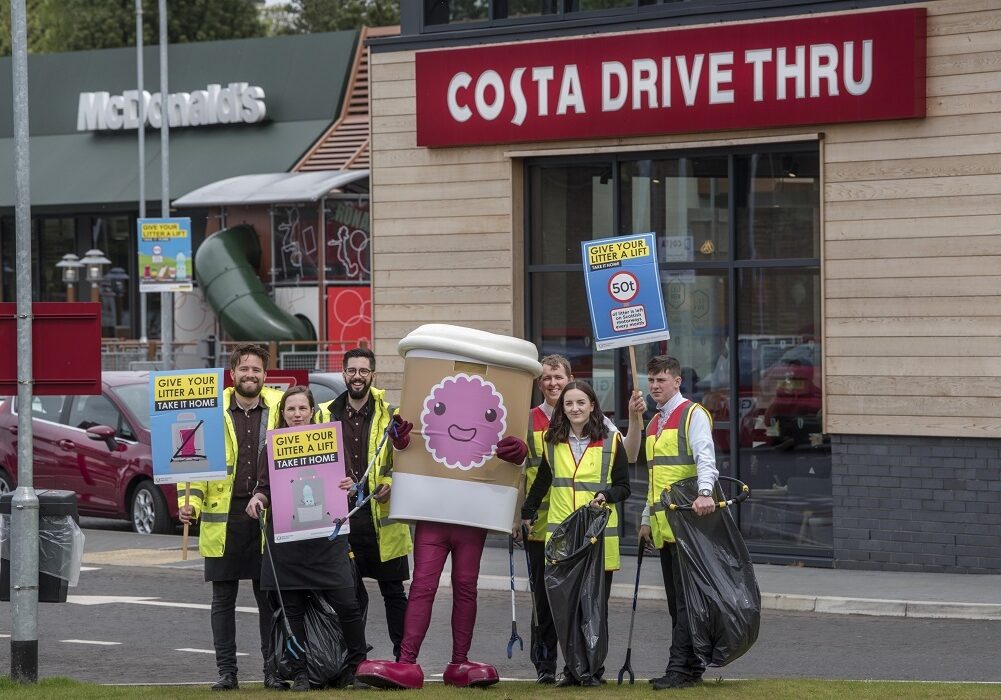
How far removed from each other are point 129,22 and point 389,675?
49.1 m

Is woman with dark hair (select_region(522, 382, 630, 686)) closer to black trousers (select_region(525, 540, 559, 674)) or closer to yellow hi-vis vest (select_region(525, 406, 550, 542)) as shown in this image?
yellow hi-vis vest (select_region(525, 406, 550, 542))

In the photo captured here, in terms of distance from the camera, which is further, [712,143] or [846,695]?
[712,143]

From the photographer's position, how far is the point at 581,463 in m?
8.84

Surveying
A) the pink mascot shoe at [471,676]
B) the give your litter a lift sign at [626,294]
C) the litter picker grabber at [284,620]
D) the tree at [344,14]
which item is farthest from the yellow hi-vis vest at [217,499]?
the tree at [344,14]

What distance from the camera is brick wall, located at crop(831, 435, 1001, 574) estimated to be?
1345cm

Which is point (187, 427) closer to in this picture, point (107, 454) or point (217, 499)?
point (217, 499)

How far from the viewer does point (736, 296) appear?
14.8m

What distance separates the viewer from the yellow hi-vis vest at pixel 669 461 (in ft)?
29.8

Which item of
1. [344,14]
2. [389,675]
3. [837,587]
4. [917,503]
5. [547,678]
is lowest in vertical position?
[837,587]

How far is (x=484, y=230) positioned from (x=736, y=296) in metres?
2.54

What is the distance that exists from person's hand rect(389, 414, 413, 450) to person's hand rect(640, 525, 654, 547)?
57.7 inches

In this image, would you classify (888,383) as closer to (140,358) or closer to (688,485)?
(688,485)

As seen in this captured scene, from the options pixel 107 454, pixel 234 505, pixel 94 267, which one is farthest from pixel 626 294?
pixel 94 267

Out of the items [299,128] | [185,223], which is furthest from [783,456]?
[299,128]
